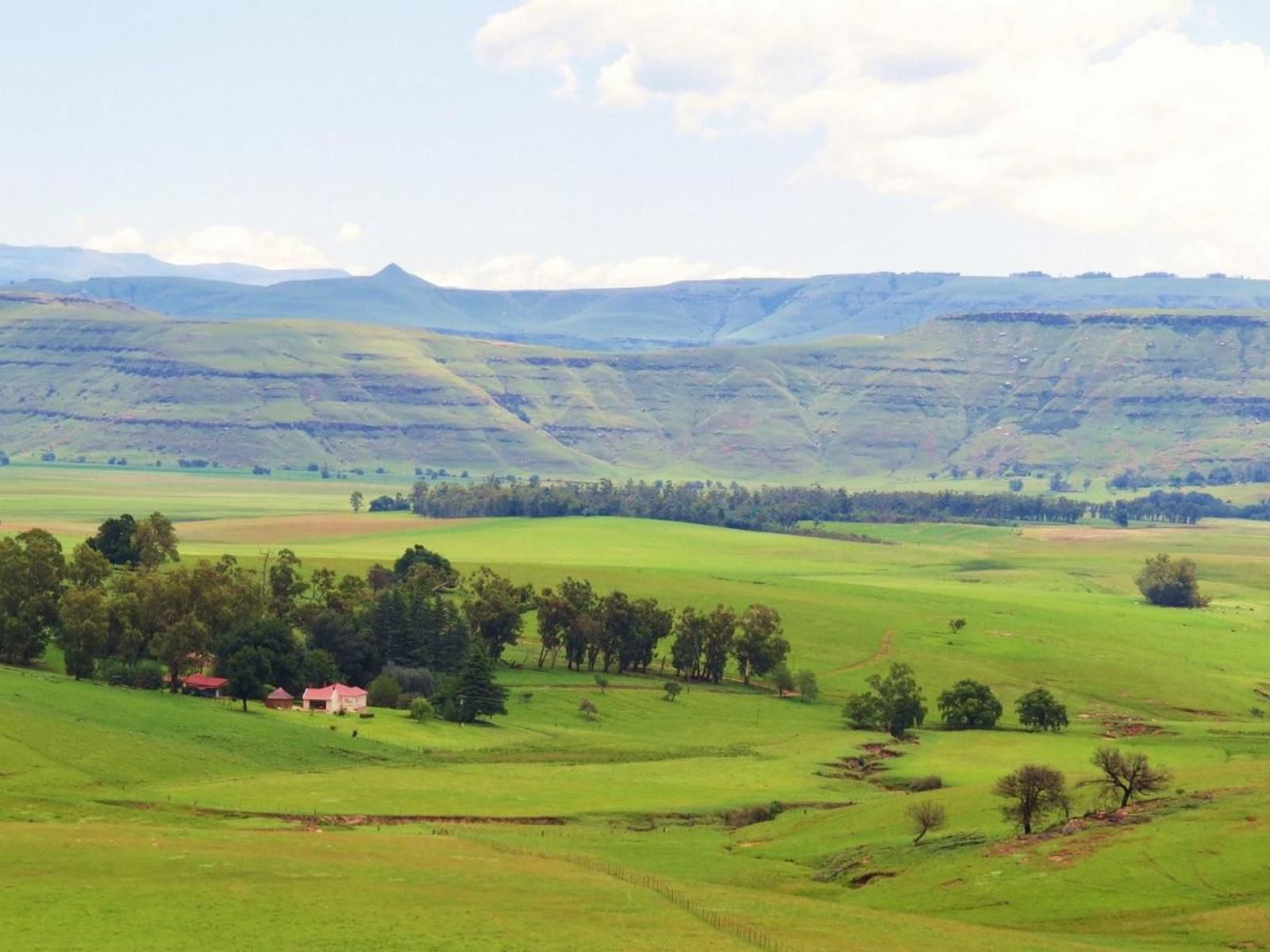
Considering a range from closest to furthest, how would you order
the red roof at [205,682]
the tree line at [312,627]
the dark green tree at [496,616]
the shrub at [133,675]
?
1. the shrub at [133,675]
2. the red roof at [205,682]
3. the tree line at [312,627]
4. the dark green tree at [496,616]

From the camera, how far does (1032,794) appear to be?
91.6 meters

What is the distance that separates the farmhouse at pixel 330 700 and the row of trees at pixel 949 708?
150 feet

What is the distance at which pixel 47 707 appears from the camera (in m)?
119

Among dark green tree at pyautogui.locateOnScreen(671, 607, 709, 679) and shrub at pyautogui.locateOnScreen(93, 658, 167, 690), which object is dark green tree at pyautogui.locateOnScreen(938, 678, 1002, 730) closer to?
dark green tree at pyautogui.locateOnScreen(671, 607, 709, 679)

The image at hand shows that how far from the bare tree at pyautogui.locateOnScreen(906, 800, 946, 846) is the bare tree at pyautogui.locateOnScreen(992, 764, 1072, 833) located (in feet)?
11.7

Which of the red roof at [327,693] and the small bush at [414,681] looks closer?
the red roof at [327,693]

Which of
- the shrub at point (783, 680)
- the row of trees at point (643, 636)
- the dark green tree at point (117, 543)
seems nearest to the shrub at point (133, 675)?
the row of trees at point (643, 636)

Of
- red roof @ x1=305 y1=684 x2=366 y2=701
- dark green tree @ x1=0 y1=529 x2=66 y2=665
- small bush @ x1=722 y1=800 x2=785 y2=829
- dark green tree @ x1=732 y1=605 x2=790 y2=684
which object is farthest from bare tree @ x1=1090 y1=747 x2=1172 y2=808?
dark green tree @ x1=0 y1=529 x2=66 y2=665

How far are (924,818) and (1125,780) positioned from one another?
14.0 metres

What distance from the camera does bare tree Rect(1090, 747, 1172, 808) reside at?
94938 millimetres

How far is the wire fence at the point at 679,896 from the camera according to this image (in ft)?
217

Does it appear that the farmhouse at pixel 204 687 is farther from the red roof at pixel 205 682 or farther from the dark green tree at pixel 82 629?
the dark green tree at pixel 82 629

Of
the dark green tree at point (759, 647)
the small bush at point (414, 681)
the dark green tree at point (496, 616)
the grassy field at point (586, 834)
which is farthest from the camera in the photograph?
the dark green tree at point (759, 647)

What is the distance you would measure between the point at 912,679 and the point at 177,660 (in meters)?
66.8
